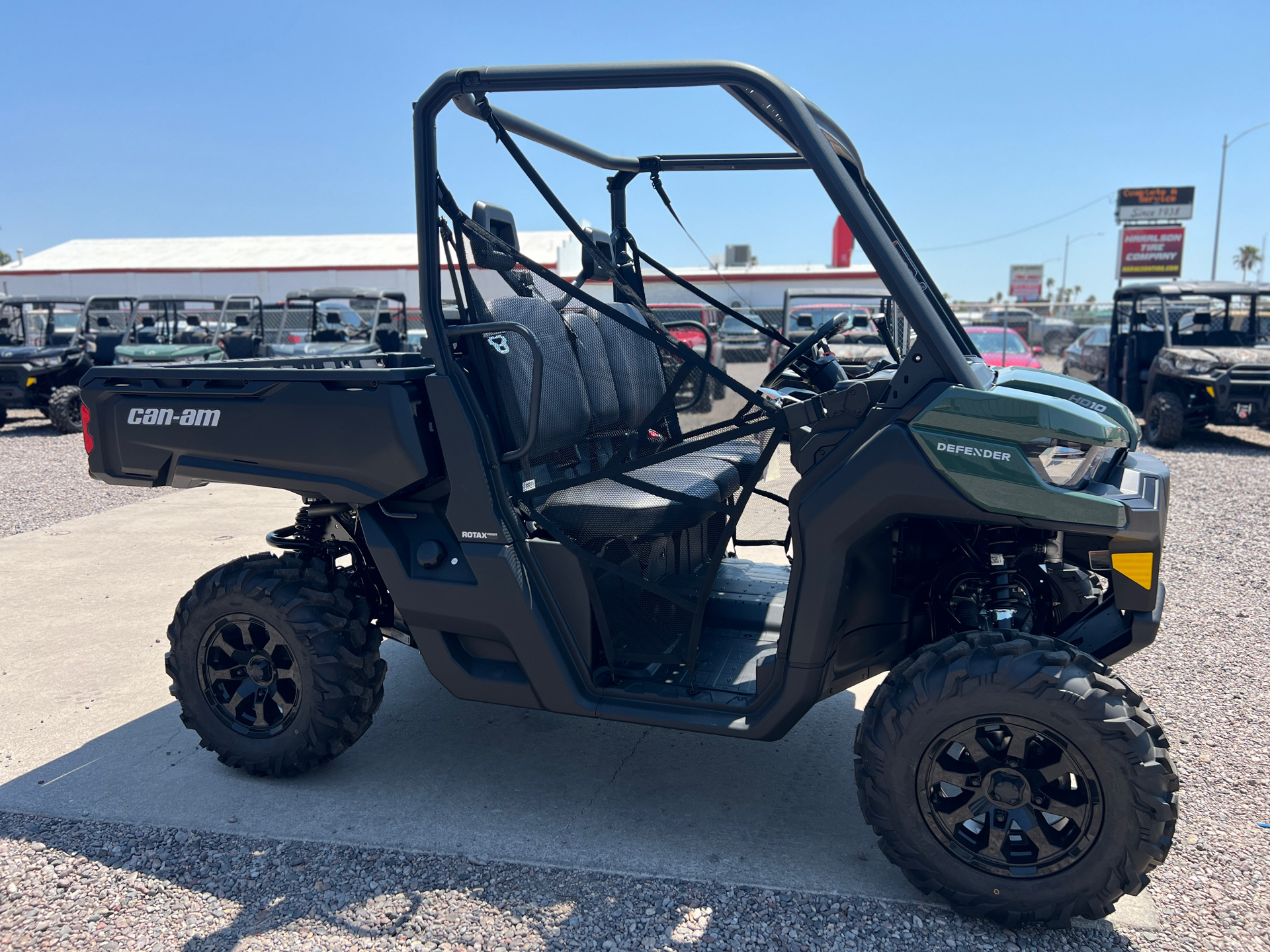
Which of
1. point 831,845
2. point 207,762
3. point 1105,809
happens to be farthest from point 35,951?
point 1105,809

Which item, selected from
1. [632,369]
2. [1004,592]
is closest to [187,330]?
[632,369]

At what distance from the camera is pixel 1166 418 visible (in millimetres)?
11016

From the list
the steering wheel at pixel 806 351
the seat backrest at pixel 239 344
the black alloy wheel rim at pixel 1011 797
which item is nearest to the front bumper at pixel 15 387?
the seat backrest at pixel 239 344

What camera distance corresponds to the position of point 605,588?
3018 millimetres

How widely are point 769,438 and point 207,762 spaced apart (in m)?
2.41

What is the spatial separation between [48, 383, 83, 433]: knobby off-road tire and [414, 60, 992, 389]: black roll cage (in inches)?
451

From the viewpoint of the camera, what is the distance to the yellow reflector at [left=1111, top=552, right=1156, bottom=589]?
239 cm

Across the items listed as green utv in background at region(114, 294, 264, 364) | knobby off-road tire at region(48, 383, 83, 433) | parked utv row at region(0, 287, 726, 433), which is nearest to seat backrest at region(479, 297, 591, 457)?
parked utv row at region(0, 287, 726, 433)

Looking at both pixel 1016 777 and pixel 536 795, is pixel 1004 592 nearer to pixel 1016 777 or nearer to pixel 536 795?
pixel 1016 777

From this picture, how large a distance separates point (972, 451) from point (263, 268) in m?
36.4

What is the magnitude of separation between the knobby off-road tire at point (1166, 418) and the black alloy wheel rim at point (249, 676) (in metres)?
11.0

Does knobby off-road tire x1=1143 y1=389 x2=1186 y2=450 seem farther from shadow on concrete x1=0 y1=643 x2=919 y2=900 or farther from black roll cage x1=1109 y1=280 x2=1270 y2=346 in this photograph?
shadow on concrete x1=0 y1=643 x2=919 y2=900

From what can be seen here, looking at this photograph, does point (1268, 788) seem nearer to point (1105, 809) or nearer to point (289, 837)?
point (1105, 809)

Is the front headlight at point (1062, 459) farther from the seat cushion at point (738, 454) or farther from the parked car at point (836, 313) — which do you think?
the parked car at point (836, 313)
